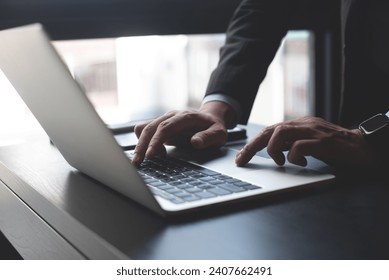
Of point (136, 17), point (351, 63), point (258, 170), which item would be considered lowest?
point (258, 170)

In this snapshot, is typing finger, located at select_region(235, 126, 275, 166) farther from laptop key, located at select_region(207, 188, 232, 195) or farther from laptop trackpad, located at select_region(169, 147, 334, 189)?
laptop key, located at select_region(207, 188, 232, 195)

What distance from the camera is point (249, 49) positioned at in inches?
50.8

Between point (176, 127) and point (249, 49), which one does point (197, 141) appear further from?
point (249, 49)

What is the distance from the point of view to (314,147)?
31.7 inches

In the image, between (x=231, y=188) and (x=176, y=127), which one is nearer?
(x=231, y=188)

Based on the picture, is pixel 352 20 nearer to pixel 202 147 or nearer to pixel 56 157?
pixel 202 147

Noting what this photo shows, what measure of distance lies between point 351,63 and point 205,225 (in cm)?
80

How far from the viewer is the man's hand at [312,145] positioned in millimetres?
808

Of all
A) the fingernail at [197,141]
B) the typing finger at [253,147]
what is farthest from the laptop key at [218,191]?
the fingernail at [197,141]

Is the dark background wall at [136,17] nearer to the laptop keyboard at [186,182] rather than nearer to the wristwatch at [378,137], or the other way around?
the laptop keyboard at [186,182]

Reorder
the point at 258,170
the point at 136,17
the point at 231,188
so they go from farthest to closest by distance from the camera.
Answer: the point at 136,17
the point at 258,170
the point at 231,188

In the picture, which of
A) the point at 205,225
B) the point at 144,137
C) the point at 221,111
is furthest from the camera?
the point at 221,111

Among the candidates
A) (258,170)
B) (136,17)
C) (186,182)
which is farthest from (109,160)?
(136,17)
